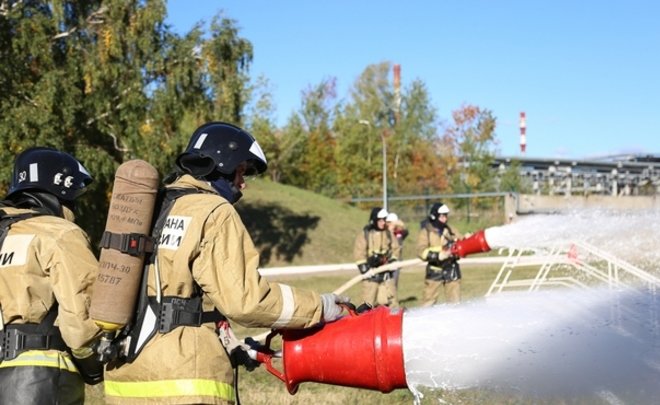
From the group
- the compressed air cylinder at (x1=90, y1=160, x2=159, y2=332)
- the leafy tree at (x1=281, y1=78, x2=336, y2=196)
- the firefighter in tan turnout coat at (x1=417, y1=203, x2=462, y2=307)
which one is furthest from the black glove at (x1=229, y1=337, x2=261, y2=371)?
the leafy tree at (x1=281, y1=78, x2=336, y2=196)

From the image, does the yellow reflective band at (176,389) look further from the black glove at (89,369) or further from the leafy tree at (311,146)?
the leafy tree at (311,146)

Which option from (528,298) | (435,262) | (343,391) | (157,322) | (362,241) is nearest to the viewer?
(157,322)

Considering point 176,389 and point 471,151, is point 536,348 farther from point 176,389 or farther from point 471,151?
point 471,151

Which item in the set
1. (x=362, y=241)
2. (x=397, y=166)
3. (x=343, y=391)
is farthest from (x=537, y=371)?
(x=397, y=166)

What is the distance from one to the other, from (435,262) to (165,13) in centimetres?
1535

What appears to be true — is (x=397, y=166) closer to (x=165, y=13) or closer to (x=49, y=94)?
(x=165, y=13)

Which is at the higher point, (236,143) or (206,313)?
(236,143)

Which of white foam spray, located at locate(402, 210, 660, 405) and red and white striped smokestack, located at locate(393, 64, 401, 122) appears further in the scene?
red and white striped smokestack, located at locate(393, 64, 401, 122)

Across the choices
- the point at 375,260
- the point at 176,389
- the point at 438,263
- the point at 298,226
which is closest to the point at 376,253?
the point at 375,260

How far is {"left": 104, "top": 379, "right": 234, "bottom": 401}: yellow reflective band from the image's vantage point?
10.9 feet

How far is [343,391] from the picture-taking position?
7090 mm

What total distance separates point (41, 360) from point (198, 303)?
99cm

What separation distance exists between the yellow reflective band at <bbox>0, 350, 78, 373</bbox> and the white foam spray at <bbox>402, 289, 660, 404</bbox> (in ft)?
5.41

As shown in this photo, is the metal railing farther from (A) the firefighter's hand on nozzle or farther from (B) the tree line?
(B) the tree line
